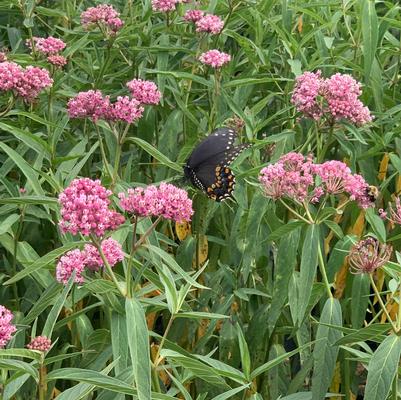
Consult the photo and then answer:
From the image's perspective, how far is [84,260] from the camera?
242 cm

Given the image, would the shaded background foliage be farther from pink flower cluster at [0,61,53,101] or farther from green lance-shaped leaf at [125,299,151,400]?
green lance-shaped leaf at [125,299,151,400]

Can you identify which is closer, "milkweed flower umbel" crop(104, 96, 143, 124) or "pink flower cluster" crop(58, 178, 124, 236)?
"pink flower cluster" crop(58, 178, 124, 236)

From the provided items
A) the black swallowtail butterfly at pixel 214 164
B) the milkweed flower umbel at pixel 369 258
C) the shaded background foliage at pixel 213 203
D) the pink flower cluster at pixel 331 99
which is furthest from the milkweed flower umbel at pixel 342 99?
the milkweed flower umbel at pixel 369 258

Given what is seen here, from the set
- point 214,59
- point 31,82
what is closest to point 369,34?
point 214,59

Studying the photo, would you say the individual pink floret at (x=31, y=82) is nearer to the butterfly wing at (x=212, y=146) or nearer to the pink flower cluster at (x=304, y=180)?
the butterfly wing at (x=212, y=146)

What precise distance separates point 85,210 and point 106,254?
1.13 feet

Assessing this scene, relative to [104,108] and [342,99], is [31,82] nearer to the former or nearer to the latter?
[104,108]

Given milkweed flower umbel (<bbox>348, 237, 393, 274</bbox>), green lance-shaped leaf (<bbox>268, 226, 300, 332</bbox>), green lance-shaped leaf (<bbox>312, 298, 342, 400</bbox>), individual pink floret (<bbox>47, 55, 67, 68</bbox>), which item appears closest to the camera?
milkweed flower umbel (<bbox>348, 237, 393, 274</bbox>)

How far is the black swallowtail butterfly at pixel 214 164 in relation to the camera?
331 cm

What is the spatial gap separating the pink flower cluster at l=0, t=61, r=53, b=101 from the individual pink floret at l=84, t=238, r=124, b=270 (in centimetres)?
94

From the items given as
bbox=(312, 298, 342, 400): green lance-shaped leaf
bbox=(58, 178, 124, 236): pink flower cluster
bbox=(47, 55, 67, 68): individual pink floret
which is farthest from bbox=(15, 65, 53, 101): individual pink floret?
bbox=(312, 298, 342, 400): green lance-shaped leaf

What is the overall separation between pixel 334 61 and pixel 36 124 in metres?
1.22

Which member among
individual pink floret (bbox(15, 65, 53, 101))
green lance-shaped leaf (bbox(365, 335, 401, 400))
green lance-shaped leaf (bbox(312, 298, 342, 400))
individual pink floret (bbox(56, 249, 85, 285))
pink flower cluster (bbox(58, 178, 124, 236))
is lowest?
green lance-shaped leaf (bbox(312, 298, 342, 400))

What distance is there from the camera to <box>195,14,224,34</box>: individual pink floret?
361cm
